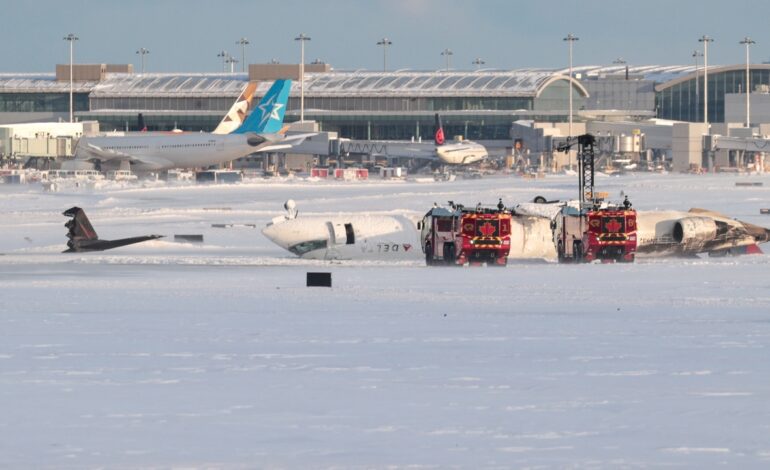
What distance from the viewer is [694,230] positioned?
177ft

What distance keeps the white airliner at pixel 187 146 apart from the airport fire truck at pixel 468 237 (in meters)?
80.6

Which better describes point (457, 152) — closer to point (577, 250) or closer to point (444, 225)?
point (577, 250)

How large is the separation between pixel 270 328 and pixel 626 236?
21228 millimetres

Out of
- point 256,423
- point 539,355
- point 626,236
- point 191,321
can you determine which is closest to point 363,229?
point 626,236

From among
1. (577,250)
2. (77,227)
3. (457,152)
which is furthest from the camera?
(457,152)

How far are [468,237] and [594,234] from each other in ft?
14.6

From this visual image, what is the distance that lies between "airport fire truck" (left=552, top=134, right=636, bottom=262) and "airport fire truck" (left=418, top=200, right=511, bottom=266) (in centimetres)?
218

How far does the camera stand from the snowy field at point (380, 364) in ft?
66.6

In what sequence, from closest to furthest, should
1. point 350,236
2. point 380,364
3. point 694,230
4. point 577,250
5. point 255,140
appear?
point 380,364
point 577,250
point 350,236
point 694,230
point 255,140

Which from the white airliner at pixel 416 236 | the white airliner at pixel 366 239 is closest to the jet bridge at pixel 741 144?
the white airliner at pixel 416 236

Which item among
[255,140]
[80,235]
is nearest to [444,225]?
[80,235]

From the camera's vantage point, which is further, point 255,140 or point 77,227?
point 255,140

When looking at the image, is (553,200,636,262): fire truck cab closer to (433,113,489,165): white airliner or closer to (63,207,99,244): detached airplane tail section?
(63,207,99,244): detached airplane tail section

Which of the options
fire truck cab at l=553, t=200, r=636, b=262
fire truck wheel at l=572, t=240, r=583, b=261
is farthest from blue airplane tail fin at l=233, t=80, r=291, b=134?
fire truck wheel at l=572, t=240, r=583, b=261
